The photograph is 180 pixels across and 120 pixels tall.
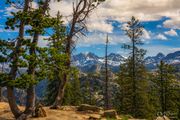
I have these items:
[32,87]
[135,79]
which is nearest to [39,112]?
[32,87]

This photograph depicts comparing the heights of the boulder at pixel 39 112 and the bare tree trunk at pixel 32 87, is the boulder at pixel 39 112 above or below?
below

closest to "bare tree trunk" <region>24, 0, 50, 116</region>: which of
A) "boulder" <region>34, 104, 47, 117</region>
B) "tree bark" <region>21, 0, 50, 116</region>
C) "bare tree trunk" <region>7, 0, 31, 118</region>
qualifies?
"tree bark" <region>21, 0, 50, 116</region>

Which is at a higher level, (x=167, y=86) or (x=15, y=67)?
(x=15, y=67)

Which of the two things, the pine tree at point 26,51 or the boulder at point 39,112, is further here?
the boulder at point 39,112

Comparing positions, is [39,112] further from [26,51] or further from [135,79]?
[135,79]

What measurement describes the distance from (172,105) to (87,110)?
32111 millimetres

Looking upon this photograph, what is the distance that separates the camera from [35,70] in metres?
23.9

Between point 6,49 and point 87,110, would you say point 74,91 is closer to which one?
point 87,110

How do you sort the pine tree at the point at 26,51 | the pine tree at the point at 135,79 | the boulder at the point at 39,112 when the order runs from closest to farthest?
the pine tree at the point at 26,51, the boulder at the point at 39,112, the pine tree at the point at 135,79

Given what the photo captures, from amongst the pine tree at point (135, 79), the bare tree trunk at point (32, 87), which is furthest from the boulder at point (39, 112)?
the pine tree at point (135, 79)

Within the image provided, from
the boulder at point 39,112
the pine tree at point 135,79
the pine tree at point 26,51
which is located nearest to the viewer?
the pine tree at point 26,51

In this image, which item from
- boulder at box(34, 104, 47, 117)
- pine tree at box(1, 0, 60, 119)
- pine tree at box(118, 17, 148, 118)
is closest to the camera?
pine tree at box(1, 0, 60, 119)

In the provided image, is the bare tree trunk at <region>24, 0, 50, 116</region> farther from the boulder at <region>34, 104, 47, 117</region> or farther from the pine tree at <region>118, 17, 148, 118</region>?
the pine tree at <region>118, 17, 148, 118</region>

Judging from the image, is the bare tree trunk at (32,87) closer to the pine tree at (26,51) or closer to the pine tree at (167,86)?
the pine tree at (26,51)
